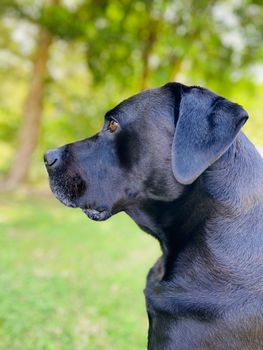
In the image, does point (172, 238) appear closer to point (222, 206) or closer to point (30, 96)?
point (222, 206)

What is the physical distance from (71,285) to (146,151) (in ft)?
10.2

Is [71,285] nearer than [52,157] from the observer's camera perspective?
No

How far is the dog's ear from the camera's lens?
1.98 metres

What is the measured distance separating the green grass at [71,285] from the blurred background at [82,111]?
15mm

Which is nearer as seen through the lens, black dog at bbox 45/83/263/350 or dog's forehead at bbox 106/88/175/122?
black dog at bbox 45/83/263/350

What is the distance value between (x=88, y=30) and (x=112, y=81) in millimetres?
2843

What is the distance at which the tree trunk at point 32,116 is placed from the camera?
42.1 feet

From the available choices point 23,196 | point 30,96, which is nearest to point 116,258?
point 23,196

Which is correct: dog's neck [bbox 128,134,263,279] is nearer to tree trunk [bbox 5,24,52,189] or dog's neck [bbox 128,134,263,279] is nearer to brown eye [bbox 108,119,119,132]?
brown eye [bbox 108,119,119,132]

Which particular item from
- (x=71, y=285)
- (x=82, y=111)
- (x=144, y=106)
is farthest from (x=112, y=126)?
(x=82, y=111)

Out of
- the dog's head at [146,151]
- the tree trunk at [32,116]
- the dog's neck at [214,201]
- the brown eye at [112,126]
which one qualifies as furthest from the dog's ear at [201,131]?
the tree trunk at [32,116]

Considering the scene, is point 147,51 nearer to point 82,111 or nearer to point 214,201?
point 82,111

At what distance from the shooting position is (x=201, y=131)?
2.04m

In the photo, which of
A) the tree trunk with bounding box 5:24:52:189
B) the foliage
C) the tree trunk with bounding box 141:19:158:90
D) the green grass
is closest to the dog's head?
the green grass
